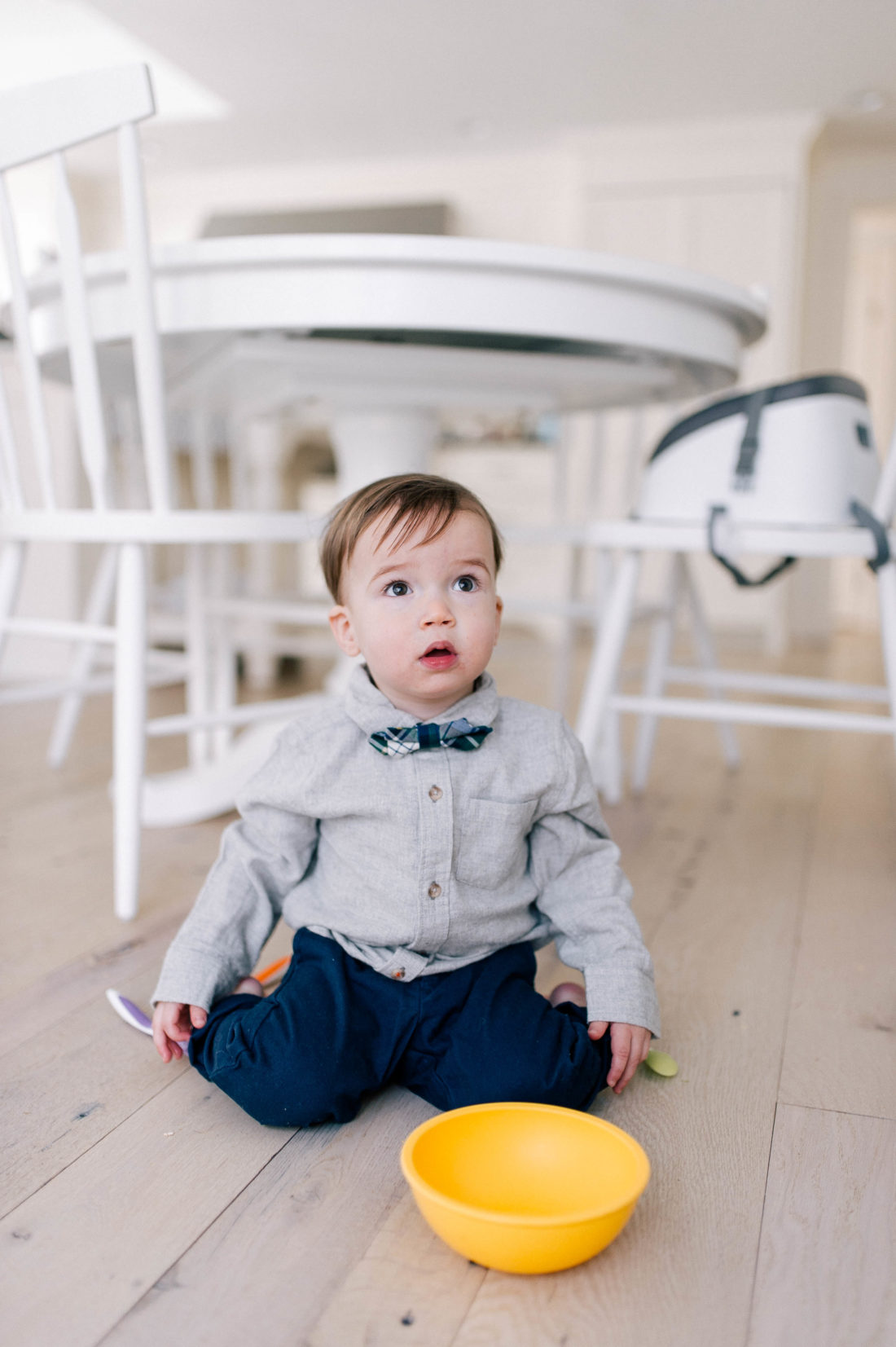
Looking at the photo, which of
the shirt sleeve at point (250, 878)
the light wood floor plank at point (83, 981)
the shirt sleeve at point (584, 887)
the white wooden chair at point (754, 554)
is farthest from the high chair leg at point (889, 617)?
the light wood floor plank at point (83, 981)

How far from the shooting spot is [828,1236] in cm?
61

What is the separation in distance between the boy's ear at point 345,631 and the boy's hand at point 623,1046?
0.34 meters

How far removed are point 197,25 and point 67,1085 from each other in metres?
3.93

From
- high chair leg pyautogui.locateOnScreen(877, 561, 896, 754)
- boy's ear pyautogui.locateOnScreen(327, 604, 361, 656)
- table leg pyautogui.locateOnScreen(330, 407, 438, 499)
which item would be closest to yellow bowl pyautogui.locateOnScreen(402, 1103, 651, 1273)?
boy's ear pyautogui.locateOnScreen(327, 604, 361, 656)

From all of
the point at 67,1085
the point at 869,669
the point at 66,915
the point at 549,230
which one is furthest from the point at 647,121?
the point at 67,1085

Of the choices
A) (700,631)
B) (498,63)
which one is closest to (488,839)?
(700,631)

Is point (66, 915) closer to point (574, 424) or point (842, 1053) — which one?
point (842, 1053)

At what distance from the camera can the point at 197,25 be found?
12.1ft

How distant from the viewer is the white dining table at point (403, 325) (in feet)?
3.54

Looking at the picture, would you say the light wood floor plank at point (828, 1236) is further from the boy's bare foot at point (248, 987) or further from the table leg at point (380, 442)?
the table leg at point (380, 442)

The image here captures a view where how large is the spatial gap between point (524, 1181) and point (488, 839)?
0.24 metres

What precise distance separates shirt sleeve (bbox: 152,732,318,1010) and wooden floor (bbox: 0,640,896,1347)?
0.09m

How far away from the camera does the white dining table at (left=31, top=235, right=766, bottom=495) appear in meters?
1.08

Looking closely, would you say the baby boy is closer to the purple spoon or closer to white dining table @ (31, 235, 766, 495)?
the purple spoon
